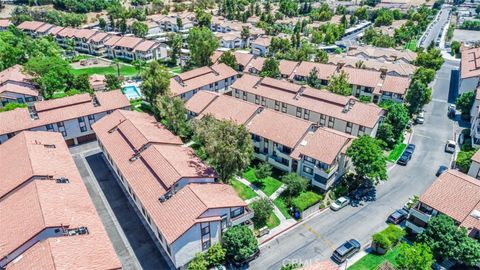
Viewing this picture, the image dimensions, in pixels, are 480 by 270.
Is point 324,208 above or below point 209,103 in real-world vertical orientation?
below

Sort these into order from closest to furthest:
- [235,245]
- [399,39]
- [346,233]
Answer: [235,245] → [346,233] → [399,39]

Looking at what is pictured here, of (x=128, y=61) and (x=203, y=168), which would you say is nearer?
(x=203, y=168)

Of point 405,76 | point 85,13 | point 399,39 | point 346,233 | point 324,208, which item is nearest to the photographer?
point 346,233

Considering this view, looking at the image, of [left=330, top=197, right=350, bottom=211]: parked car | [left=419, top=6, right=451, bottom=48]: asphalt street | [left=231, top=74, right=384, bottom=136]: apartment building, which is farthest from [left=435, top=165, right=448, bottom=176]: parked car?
[left=419, top=6, right=451, bottom=48]: asphalt street

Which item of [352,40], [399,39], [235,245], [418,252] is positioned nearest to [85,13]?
[352,40]

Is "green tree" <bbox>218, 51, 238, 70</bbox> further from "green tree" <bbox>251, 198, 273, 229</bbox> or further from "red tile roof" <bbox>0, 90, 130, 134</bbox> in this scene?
"green tree" <bbox>251, 198, 273, 229</bbox>

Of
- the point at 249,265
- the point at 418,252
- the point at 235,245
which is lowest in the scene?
the point at 249,265

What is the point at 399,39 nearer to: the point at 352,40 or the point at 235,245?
the point at 352,40

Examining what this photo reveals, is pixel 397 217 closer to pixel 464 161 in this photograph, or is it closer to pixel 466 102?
pixel 464 161
